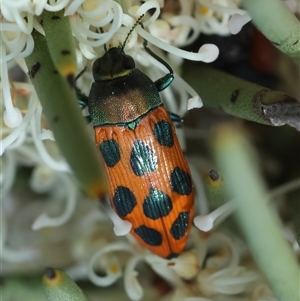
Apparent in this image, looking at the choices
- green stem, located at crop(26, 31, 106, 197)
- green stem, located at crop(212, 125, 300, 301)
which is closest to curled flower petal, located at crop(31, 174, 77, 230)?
green stem, located at crop(26, 31, 106, 197)

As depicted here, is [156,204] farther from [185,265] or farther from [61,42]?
[61,42]

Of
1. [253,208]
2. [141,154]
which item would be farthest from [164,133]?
[253,208]

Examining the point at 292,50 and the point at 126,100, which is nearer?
the point at 292,50

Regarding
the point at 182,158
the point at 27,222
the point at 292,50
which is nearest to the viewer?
the point at 292,50

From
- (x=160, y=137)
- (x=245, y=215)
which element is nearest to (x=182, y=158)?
(x=160, y=137)

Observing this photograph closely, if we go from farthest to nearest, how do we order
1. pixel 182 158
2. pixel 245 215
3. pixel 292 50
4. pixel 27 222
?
1. pixel 27 222
2. pixel 182 158
3. pixel 292 50
4. pixel 245 215

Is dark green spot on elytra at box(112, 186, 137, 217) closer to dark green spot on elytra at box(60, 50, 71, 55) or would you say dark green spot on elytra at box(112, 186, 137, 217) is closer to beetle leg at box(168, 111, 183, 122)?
beetle leg at box(168, 111, 183, 122)

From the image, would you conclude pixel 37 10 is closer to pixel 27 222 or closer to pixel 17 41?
pixel 17 41
